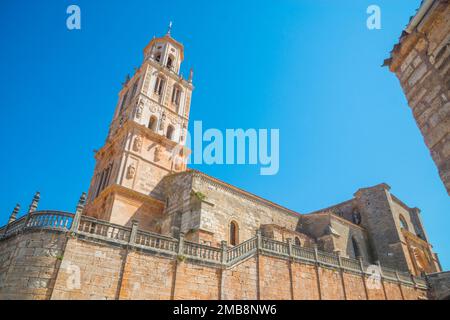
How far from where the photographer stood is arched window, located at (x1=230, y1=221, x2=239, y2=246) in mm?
20570

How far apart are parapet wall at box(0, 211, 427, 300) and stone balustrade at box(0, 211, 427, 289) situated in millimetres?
39

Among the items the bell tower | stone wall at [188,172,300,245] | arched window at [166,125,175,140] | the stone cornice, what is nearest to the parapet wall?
stone wall at [188,172,300,245]

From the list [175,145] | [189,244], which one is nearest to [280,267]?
[189,244]

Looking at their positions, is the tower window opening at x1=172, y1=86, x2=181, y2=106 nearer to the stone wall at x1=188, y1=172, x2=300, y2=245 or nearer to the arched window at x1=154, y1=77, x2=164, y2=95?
the arched window at x1=154, y1=77, x2=164, y2=95

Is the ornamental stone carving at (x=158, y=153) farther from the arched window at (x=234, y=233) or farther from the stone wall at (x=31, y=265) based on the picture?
the stone wall at (x=31, y=265)

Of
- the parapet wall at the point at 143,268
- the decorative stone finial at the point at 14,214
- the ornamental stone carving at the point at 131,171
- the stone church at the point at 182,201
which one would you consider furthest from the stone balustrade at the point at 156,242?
the ornamental stone carving at the point at 131,171

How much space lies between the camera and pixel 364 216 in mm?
31328

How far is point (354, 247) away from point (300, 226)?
593cm

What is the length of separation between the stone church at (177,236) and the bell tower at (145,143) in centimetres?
10

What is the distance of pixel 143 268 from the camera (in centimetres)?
1162

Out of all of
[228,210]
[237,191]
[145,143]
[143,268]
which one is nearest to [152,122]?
[145,143]

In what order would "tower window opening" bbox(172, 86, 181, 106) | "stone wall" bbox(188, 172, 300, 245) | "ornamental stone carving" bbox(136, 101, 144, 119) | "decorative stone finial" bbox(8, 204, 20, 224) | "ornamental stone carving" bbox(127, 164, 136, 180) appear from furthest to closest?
"tower window opening" bbox(172, 86, 181, 106) → "ornamental stone carving" bbox(136, 101, 144, 119) → "ornamental stone carving" bbox(127, 164, 136, 180) → "stone wall" bbox(188, 172, 300, 245) → "decorative stone finial" bbox(8, 204, 20, 224)
